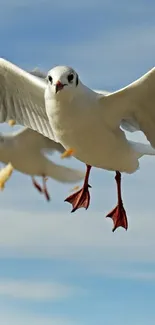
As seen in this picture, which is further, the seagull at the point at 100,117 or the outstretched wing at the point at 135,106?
the outstretched wing at the point at 135,106

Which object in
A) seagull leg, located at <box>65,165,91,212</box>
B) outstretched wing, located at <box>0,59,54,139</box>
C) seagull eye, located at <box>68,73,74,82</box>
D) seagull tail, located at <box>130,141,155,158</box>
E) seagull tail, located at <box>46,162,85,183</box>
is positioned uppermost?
seagull eye, located at <box>68,73,74,82</box>

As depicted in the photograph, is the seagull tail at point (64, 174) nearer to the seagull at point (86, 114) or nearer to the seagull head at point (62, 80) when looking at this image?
the seagull at point (86, 114)

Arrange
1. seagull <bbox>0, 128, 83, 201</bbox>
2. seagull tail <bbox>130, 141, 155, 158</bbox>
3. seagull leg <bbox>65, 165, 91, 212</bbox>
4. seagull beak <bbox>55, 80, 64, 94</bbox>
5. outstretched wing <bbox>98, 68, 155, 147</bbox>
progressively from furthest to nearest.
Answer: seagull <bbox>0, 128, 83, 201</bbox> < seagull leg <bbox>65, 165, 91, 212</bbox> < seagull tail <bbox>130, 141, 155, 158</bbox> < outstretched wing <bbox>98, 68, 155, 147</bbox> < seagull beak <bbox>55, 80, 64, 94</bbox>

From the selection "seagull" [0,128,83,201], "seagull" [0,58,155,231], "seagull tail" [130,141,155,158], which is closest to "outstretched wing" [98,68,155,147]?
"seagull" [0,58,155,231]

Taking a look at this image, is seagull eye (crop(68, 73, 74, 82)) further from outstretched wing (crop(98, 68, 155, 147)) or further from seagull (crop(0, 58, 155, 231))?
outstretched wing (crop(98, 68, 155, 147))

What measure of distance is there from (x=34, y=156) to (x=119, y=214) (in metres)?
1.94

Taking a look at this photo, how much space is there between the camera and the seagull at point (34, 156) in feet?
34.8

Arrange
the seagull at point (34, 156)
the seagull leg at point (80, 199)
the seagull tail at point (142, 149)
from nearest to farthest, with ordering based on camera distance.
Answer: the seagull tail at point (142, 149) → the seagull leg at point (80, 199) → the seagull at point (34, 156)

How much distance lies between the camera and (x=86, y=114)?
25.4 feet

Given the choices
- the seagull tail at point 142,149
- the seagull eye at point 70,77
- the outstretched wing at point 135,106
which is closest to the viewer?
the seagull eye at point 70,77

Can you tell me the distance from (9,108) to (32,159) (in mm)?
1638

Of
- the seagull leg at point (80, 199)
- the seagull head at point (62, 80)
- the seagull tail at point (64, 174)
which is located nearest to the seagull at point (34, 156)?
the seagull tail at point (64, 174)

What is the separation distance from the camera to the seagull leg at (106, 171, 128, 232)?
888cm

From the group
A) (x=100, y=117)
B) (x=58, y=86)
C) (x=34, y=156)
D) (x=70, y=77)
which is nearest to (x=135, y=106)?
(x=100, y=117)
